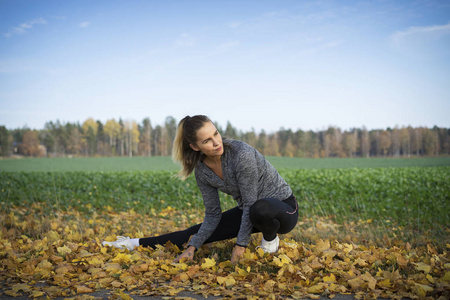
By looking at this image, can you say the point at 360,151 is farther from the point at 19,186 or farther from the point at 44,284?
the point at 44,284

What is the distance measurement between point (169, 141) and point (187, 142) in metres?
49.2

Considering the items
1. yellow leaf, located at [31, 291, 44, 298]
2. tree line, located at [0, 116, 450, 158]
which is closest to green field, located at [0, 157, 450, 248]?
yellow leaf, located at [31, 291, 44, 298]

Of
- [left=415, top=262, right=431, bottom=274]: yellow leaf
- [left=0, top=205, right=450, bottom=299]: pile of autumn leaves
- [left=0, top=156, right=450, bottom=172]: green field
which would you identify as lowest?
[left=0, top=156, right=450, bottom=172]: green field

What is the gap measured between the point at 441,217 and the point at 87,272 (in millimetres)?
7741

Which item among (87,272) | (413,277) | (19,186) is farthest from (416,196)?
(19,186)

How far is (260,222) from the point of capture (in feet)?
10.1

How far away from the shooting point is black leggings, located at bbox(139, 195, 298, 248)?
10.0 feet

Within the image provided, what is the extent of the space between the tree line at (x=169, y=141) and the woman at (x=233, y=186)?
42505 millimetres

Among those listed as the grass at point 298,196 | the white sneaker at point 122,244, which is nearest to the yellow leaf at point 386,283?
the white sneaker at point 122,244

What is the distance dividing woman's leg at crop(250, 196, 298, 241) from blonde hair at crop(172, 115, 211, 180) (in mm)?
784

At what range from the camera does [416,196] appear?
9.48 meters

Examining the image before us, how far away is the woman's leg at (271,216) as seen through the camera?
304 cm

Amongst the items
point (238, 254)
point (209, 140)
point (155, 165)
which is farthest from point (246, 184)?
point (155, 165)

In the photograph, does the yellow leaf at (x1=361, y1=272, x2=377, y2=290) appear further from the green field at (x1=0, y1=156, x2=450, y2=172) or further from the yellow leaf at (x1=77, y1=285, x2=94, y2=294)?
the green field at (x1=0, y1=156, x2=450, y2=172)
